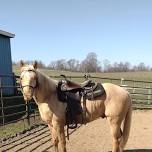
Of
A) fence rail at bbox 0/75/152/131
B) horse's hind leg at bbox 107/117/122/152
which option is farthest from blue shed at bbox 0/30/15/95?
horse's hind leg at bbox 107/117/122/152

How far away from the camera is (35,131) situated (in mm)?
8320

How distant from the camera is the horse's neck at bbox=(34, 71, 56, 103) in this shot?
506 cm

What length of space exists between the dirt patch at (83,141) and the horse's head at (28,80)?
6.62ft

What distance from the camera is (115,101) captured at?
5.46 meters

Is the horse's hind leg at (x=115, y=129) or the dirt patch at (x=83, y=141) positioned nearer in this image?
the horse's hind leg at (x=115, y=129)

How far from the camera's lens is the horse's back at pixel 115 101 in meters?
5.43

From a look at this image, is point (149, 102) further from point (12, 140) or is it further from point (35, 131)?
point (12, 140)

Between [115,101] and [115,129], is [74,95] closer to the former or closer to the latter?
[115,101]

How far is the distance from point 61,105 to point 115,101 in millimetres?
924

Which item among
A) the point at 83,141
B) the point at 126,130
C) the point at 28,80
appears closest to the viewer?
the point at 28,80

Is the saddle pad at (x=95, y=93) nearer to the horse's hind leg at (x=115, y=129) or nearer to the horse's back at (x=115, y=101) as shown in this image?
the horse's back at (x=115, y=101)

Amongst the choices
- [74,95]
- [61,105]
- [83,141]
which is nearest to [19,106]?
[83,141]

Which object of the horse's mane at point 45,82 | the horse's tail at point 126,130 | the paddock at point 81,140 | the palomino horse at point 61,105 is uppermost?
the horse's mane at point 45,82

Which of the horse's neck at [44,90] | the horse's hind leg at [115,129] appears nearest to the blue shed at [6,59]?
the horse's neck at [44,90]
